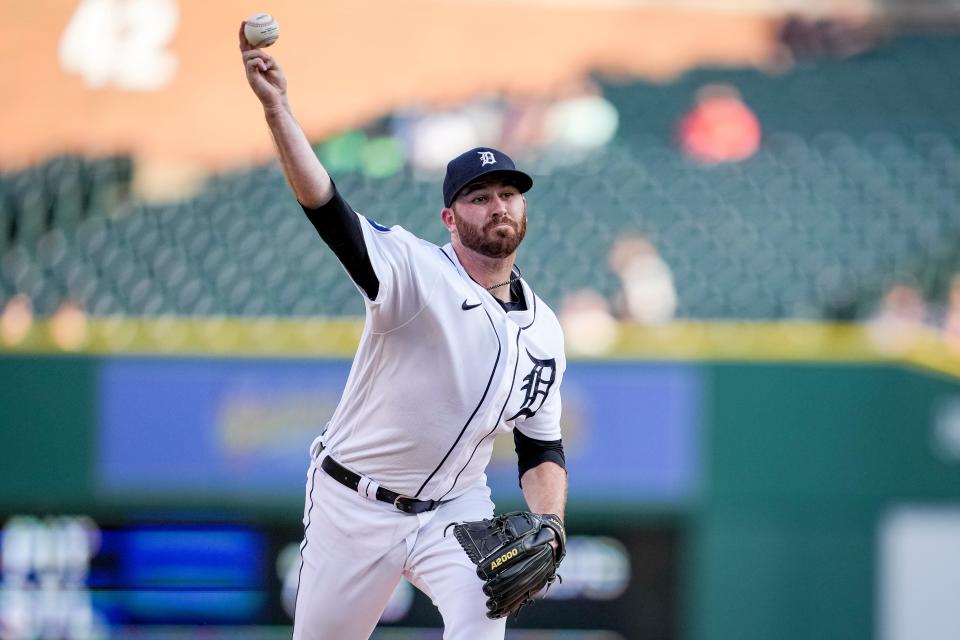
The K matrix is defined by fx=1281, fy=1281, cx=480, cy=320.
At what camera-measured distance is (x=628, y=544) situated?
23.1 ft

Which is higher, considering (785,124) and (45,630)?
(785,124)

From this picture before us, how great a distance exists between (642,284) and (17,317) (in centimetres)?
380

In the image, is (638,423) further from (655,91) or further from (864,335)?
(655,91)

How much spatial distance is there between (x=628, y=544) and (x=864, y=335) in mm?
2034

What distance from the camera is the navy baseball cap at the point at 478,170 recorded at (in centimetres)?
339

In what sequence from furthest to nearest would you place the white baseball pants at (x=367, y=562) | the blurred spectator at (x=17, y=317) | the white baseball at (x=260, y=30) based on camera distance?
the blurred spectator at (x=17, y=317), the white baseball pants at (x=367, y=562), the white baseball at (x=260, y=30)

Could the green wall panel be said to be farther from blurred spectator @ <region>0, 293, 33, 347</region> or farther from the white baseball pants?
the white baseball pants

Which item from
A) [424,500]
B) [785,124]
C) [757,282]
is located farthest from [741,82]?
[424,500]

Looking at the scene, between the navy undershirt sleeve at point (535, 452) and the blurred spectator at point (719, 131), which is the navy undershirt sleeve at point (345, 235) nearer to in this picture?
the navy undershirt sleeve at point (535, 452)

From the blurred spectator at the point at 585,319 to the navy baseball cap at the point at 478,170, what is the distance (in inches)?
149

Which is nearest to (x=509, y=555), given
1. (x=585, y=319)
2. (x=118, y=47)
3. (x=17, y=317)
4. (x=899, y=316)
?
(x=585, y=319)

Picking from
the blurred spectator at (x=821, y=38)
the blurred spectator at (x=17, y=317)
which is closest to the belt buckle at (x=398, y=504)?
the blurred spectator at (x=17, y=317)

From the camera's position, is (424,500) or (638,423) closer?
(424,500)

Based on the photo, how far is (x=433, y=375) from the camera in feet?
11.2
